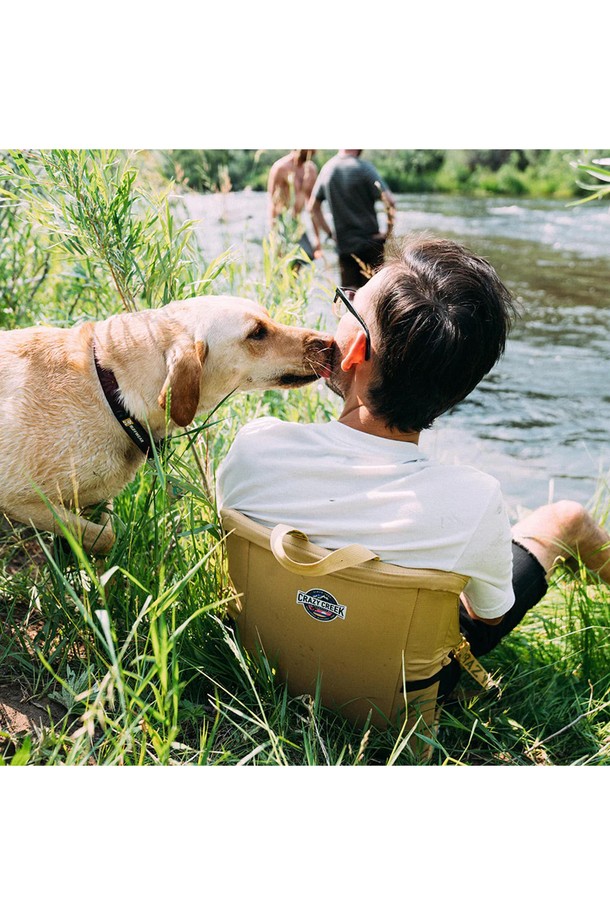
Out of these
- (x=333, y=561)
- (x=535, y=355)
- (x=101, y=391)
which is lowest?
(x=535, y=355)

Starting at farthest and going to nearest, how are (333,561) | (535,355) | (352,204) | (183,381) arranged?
(535,355)
(352,204)
(183,381)
(333,561)

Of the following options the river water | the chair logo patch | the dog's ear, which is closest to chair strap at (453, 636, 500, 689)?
the chair logo patch

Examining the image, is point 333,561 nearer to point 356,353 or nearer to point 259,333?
point 356,353

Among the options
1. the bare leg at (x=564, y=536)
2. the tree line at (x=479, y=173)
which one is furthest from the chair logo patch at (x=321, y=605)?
the tree line at (x=479, y=173)

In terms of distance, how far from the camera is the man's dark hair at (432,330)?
78.4 inches

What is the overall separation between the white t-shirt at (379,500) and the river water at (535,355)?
52 cm

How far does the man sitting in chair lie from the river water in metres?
0.21

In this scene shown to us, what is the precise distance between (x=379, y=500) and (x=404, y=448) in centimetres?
19

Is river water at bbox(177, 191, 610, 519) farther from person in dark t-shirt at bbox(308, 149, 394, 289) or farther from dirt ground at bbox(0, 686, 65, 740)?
dirt ground at bbox(0, 686, 65, 740)

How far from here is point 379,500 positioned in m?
1.95

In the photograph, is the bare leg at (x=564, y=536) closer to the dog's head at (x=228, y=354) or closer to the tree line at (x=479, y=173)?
the dog's head at (x=228, y=354)

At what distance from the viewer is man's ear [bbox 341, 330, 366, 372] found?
2.08 meters

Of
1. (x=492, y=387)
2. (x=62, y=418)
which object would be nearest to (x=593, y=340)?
(x=492, y=387)

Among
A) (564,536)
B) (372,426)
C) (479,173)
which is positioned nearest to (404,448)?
(372,426)
